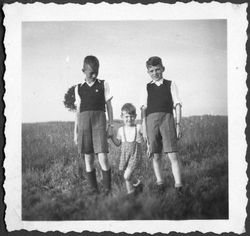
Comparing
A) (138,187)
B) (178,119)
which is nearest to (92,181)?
(138,187)

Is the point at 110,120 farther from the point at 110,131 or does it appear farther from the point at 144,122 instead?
the point at 144,122

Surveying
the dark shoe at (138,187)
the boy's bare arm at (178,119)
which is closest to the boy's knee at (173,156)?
the boy's bare arm at (178,119)

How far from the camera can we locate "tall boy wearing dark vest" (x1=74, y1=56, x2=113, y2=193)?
2.13m

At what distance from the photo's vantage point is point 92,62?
2.17 m

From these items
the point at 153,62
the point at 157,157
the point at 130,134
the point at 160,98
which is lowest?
the point at 157,157

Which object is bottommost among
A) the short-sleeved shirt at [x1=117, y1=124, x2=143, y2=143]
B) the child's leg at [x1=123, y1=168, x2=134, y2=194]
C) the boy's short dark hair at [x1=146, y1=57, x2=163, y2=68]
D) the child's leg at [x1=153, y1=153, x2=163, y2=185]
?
the child's leg at [x1=123, y1=168, x2=134, y2=194]

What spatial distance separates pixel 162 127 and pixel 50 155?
0.74m

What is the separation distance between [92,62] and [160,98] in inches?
19.0

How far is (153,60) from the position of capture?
2.17m

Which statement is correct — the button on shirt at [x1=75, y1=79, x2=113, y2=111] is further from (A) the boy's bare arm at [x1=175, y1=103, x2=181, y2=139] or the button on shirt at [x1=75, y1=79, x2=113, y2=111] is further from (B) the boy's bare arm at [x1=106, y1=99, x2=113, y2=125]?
(A) the boy's bare arm at [x1=175, y1=103, x2=181, y2=139]

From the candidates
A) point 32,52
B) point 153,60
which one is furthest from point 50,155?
point 153,60

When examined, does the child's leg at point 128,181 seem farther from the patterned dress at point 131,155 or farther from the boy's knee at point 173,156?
the boy's knee at point 173,156

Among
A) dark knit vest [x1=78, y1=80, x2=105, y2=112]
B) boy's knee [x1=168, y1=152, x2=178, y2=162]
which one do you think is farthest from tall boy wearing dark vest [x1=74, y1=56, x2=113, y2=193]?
boy's knee [x1=168, y1=152, x2=178, y2=162]

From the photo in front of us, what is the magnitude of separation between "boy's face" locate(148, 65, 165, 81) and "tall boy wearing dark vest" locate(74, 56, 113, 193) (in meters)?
0.29
